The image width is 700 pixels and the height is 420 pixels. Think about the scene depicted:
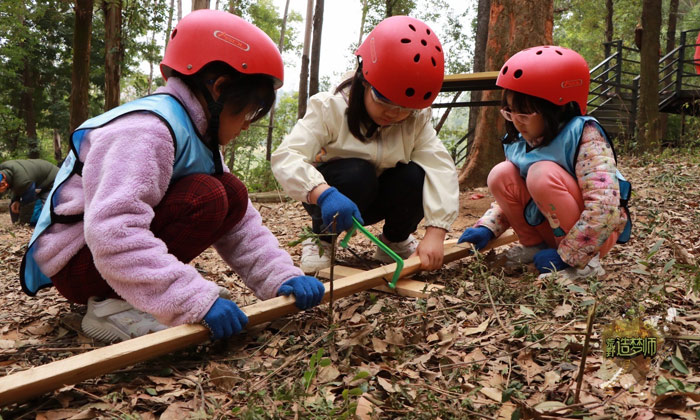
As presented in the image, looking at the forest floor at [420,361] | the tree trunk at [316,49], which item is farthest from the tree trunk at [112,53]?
the forest floor at [420,361]

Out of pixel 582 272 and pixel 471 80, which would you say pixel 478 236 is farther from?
pixel 471 80

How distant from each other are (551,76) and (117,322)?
2.16 metres

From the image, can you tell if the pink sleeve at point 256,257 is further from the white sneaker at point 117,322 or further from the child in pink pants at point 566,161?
the child in pink pants at point 566,161

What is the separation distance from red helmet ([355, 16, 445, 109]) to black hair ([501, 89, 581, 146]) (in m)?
0.46

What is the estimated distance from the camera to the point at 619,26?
2422 centimetres

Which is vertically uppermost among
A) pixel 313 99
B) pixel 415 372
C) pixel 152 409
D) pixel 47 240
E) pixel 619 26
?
pixel 619 26

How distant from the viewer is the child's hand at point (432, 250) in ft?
8.37

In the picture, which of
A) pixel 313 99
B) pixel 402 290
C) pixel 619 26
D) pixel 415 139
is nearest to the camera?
pixel 402 290

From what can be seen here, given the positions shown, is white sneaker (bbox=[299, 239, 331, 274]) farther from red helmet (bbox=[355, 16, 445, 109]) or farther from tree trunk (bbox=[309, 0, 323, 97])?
tree trunk (bbox=[309, 0, 323, 97])

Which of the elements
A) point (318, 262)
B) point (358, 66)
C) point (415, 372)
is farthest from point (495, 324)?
point (358, 66)

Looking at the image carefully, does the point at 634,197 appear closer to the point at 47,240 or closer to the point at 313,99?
the point at 313,99

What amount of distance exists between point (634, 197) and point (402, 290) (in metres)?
2.82

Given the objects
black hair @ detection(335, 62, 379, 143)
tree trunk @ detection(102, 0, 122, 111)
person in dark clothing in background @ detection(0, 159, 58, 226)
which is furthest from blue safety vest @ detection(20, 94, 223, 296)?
tree trunk @ detection(102, 0, 122, 111)

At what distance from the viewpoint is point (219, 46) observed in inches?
71.0
